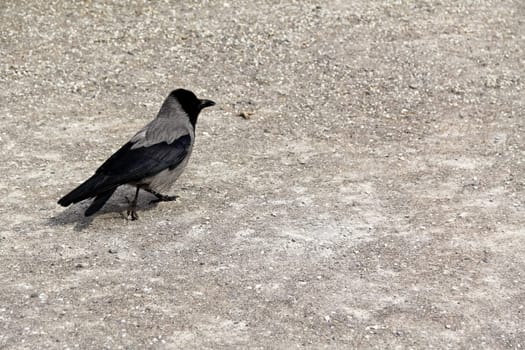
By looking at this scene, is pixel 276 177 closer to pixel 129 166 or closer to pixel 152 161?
pixel 152 161

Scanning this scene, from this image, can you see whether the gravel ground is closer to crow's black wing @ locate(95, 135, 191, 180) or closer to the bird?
the bird

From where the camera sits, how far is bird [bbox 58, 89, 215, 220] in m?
7.41

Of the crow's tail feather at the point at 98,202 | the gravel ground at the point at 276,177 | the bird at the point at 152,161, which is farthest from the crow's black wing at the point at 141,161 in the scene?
the gravel ground at the point at 276,177

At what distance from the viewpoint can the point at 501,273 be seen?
6.70 metres

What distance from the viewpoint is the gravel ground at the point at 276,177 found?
6148 millimetres

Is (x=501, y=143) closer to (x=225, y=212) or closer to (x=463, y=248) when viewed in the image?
(x=463, y=248)

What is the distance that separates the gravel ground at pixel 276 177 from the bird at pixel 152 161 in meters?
0.25

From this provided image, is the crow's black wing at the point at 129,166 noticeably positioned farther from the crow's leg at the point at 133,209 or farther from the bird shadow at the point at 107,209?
the bird shadow at the point at 107,209

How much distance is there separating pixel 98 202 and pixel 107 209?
20.5 inches

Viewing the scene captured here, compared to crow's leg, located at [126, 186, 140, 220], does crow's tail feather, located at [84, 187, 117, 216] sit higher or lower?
higher

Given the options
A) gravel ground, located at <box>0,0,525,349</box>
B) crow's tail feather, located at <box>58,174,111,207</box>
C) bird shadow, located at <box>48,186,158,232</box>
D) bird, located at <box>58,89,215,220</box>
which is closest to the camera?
gravel ground, located at <box>0,0,525,349</box>

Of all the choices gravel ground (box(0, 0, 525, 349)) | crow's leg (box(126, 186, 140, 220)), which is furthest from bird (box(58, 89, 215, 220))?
gravel ground (box(0, 0, 525, 349))

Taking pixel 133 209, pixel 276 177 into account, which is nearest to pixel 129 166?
pixel 133 209

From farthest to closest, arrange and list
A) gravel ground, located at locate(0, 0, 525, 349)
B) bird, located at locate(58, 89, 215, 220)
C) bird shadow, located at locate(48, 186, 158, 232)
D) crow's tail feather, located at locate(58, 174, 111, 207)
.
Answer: bird shadow, located at locate(48, 186, 158, 232) < bird, located at locate(58, 89, 215, 220) < crow's tail feather, located at locate(58, 174, 111, 207) < gravel ground, located at locate(0, 0, 525, 349)
